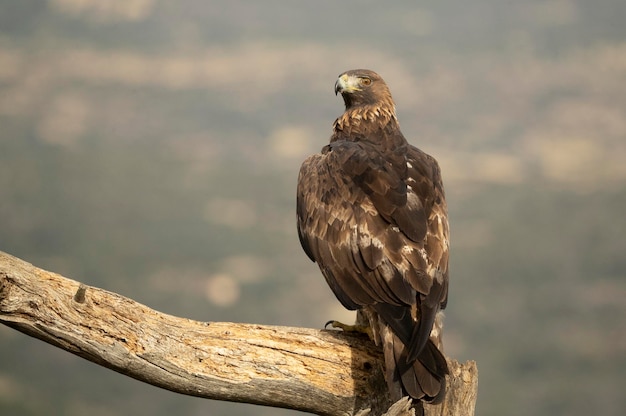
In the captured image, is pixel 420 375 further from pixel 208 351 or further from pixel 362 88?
pixel 362 88

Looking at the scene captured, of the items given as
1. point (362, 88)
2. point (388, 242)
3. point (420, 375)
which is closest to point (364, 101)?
point (362, 88)

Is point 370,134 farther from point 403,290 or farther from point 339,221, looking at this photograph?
point 403,290

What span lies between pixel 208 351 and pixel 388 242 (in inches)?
62.0

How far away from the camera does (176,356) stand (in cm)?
588

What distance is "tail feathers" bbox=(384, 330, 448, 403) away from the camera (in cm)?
545

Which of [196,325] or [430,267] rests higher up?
[430,267]

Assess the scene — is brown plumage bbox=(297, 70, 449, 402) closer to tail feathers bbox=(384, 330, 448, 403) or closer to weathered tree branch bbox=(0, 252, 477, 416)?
tail feathers bbox=(384, 330, 448, 403)

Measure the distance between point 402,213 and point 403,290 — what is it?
73 centimetres

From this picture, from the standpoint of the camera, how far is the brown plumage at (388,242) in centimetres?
561

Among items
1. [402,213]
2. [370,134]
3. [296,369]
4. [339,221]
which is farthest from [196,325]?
[370,134]

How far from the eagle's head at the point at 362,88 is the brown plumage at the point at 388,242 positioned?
0.72m

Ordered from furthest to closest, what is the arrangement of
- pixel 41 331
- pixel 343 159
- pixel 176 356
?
pixel 343 159 → pixel 176 356 → pixel 41 331

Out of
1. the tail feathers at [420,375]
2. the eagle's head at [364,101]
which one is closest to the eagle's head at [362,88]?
the eagle's head at [364,101]

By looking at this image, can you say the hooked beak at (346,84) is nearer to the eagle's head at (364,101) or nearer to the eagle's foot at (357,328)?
the eagle's head at (364,101)
